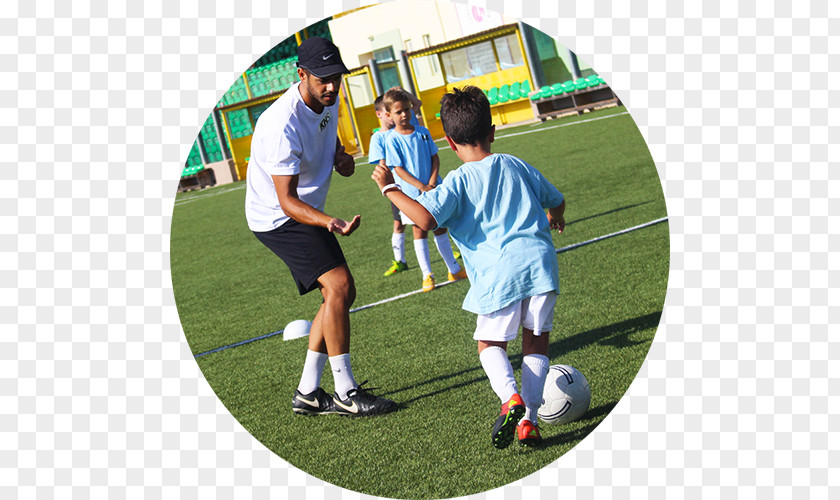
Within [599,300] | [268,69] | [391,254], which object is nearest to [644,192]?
[391,254]

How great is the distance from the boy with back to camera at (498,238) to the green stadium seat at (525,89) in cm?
1814

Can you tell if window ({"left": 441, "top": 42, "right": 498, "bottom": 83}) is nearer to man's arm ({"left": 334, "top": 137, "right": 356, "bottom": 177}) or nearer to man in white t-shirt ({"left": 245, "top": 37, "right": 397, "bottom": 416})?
man's arm ({"left": 334, "top": 137, "right": 356, "bottom": 177})

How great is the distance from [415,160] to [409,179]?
335mm

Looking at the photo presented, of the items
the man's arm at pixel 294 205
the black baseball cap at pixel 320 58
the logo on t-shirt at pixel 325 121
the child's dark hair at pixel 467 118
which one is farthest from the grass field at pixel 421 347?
the black baseball cap at pixel 320 58

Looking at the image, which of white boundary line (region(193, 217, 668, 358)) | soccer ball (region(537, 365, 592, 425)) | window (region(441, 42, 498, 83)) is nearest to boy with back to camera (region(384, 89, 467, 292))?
white boundary line (region(193, 217, 668, 358))

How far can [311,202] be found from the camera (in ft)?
16.0

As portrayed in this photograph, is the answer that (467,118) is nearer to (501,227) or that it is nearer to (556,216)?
(501,227)

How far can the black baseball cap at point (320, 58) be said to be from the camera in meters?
4.54

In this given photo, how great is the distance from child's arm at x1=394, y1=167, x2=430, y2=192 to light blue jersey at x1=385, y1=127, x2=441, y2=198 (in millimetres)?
64

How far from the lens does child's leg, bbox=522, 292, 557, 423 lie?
4121 millimetres

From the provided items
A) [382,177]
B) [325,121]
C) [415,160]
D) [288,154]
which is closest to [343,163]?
[325,121]

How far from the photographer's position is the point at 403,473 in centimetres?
417

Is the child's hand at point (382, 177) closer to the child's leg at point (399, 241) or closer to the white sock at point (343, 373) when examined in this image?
the white sock at point (343, 373)

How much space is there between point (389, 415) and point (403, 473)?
71 centimetres
